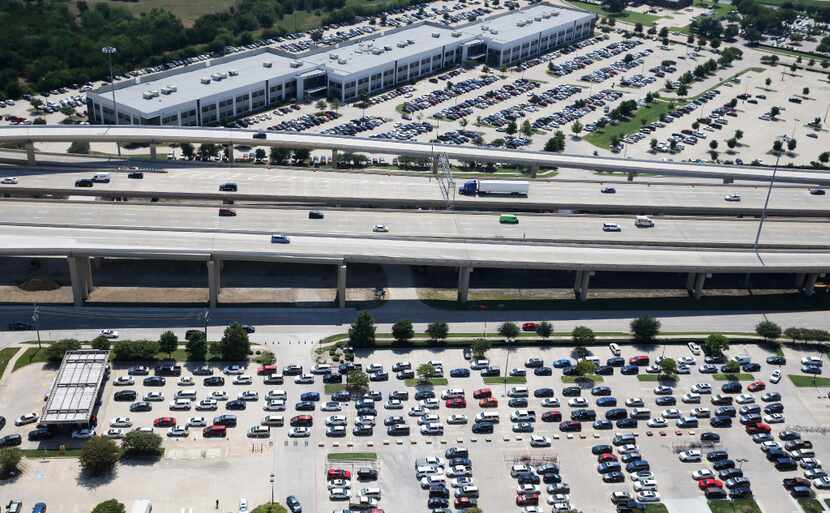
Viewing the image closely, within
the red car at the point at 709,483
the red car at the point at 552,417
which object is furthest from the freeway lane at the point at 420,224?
the red car at the point at 709,483

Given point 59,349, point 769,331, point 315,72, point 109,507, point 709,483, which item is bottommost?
point 709,483

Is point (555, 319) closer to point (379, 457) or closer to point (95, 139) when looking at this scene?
point (379, 457)

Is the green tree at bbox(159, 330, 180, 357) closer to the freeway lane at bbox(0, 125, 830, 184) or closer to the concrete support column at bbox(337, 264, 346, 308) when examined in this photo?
the concrete support column at bbox(337, 264, 346, 308)

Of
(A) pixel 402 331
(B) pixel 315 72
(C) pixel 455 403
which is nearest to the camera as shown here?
(C) pixel 455 403

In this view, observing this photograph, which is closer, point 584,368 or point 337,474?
point 337,474

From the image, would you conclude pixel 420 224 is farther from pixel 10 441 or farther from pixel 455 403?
pixel 10 441

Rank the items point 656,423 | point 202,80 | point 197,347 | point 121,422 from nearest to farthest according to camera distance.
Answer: point 121,422 → point 656,423 → point 197,347 → point 202,80

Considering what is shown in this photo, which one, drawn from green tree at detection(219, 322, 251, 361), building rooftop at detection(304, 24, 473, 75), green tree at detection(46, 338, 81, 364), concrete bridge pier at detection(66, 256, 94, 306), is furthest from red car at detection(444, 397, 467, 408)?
building rooftop at detection(304, 24, 473, 75)

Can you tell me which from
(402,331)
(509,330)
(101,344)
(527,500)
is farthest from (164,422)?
(509,330)
